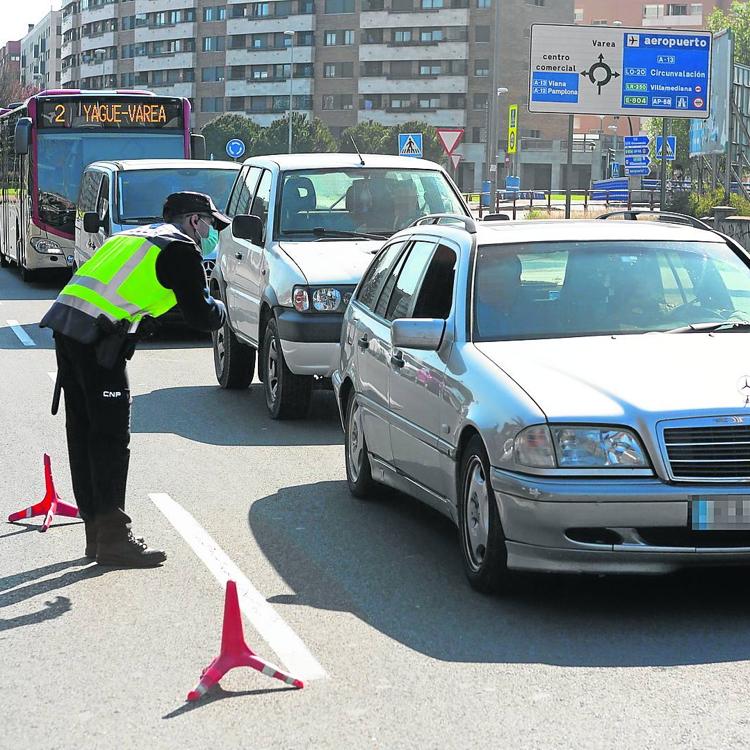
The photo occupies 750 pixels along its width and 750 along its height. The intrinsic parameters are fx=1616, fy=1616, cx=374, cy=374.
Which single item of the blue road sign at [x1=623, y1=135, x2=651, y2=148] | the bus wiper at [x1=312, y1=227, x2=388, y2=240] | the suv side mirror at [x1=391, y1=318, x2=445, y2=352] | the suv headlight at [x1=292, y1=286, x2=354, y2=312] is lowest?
the suv headlight at [x1=292, y1=286, x2=354, y2=312]

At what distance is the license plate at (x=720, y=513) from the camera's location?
595 centimetres

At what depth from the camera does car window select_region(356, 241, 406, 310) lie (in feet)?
28.6

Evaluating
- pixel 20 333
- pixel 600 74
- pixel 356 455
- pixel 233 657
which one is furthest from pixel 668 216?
pixel 600 74

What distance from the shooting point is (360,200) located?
1315 centimetres

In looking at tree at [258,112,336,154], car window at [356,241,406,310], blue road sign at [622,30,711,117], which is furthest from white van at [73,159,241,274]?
tree at [258,112,336,154]

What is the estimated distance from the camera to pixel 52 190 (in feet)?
87.7

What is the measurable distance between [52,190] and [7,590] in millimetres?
20811

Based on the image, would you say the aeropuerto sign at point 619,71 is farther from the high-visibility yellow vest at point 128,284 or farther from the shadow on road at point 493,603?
the high-visibility yellow vest at point 128,284

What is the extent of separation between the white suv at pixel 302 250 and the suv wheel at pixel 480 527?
502 centimetres

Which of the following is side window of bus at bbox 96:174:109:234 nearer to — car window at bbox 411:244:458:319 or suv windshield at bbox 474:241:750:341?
car window at bbox 411:244:458:319

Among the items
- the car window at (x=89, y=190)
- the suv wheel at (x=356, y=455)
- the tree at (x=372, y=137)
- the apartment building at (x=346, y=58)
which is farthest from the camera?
the apartment building at (x=346, y=58)

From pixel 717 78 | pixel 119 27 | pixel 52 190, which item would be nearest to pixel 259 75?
pixel 119 27

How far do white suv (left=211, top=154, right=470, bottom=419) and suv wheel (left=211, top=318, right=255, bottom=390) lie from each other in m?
0.01

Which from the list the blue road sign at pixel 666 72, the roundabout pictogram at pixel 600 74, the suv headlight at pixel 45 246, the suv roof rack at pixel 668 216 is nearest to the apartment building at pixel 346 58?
the roundabout pictogram at pixel 600 74
